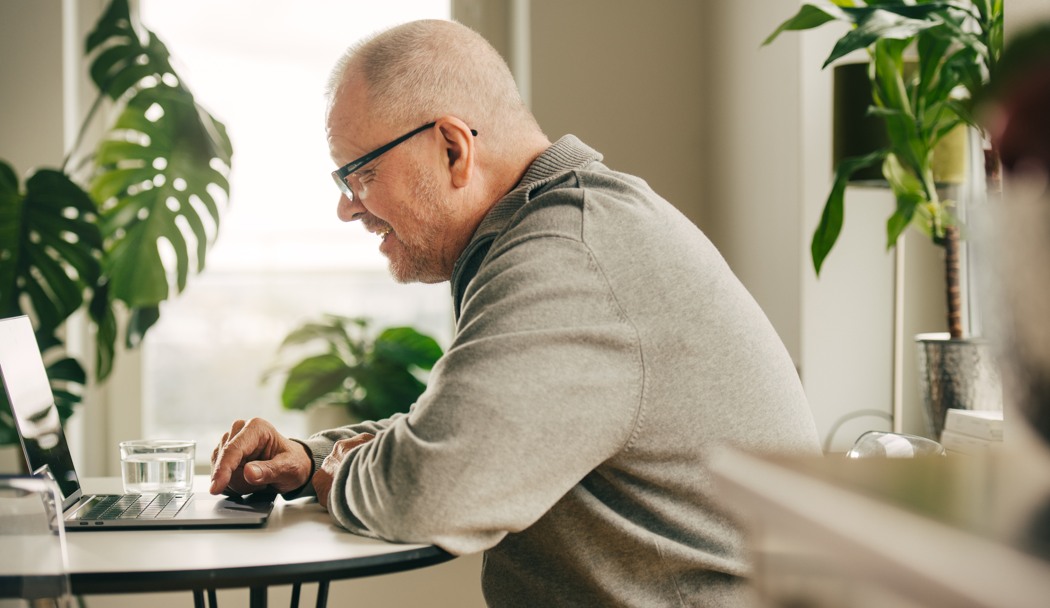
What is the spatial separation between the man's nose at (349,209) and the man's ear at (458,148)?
0.57 ft

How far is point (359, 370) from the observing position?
112 inches

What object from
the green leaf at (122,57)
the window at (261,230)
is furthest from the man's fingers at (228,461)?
the window at (261,230)

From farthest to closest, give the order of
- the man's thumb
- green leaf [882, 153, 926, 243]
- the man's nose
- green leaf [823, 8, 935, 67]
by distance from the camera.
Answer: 1. green leaf [882, 153, 926, 243]
2. green leaf [823, 8, 935, 67]
3. the man's nose
4. the man's thumb

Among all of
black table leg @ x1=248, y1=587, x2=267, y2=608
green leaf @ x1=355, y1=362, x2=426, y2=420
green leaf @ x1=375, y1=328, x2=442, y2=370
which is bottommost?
black table leg @ x1=248, y1=587, x2=267, y2=608

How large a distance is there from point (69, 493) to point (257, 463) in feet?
0.90

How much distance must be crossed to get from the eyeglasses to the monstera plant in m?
1.26

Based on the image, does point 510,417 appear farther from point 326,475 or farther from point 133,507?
point 133,507

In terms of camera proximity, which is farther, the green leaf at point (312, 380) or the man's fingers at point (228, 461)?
the green leaf at point (312, 380)

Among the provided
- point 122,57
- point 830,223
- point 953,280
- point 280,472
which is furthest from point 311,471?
point 122,57

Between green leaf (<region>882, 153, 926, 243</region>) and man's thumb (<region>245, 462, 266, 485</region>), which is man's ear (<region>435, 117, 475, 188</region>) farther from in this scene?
green leaf (<region>882, 153, 926, 243</region>)

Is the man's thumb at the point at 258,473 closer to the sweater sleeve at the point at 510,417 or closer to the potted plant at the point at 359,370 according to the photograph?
the sweater sleeve at the point at 510,417

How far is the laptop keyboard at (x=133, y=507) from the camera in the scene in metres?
1.14

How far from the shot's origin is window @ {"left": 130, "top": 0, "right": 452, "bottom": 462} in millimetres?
3225

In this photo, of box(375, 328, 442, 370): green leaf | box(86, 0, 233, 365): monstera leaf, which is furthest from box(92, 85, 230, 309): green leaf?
box(375, 328, 442, 370): green leaf
